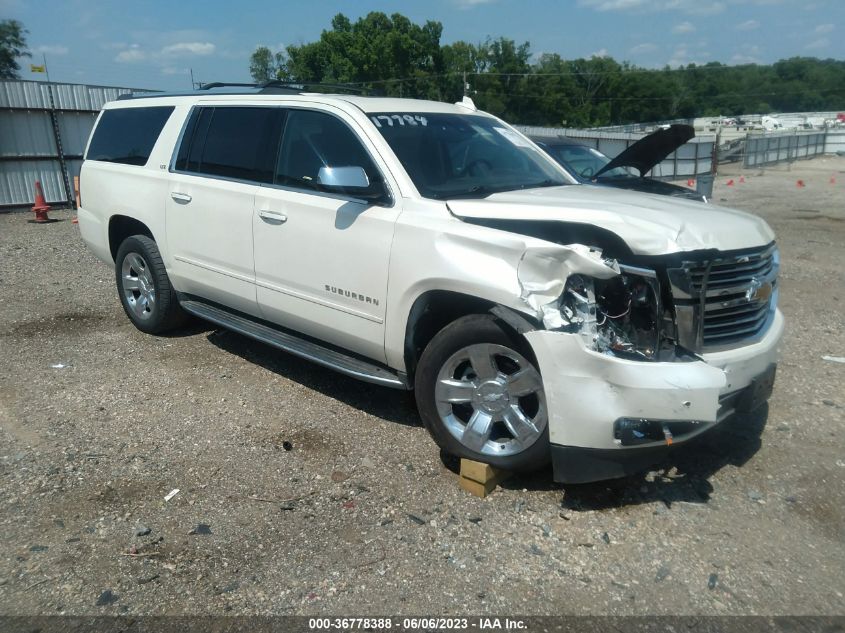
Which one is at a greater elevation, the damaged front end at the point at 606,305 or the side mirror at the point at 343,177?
the side mirror at the point at 343,177

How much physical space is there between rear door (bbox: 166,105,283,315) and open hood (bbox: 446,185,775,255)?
5.81ft

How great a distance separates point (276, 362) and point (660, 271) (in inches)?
134

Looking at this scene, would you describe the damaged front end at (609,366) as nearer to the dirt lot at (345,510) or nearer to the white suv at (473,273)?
the white suv at (473,273)

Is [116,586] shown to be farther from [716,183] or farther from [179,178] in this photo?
[716,183]

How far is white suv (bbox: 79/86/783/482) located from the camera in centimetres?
335

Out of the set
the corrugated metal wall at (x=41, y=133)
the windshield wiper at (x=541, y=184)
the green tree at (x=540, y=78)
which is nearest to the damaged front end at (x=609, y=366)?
the windshield wiper at (x=541, y=184)

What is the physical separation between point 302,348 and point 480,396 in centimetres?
148

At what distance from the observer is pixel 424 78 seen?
87000 mm

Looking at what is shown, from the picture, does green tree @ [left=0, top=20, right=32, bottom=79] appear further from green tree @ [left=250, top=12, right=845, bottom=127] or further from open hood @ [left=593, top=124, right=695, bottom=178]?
Answer: open hood @ [left=593, top=124, right=695, bottom=178]

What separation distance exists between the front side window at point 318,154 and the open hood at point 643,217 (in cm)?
70

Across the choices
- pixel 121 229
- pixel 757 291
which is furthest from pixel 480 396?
pixel 121 229

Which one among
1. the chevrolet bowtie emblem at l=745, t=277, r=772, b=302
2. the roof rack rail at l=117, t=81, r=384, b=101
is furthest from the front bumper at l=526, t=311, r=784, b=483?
the roof rack rail at l=117, t=81, r=384, b=101

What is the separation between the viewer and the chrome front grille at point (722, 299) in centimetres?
A: 349

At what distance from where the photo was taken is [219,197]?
→ 5.18m
